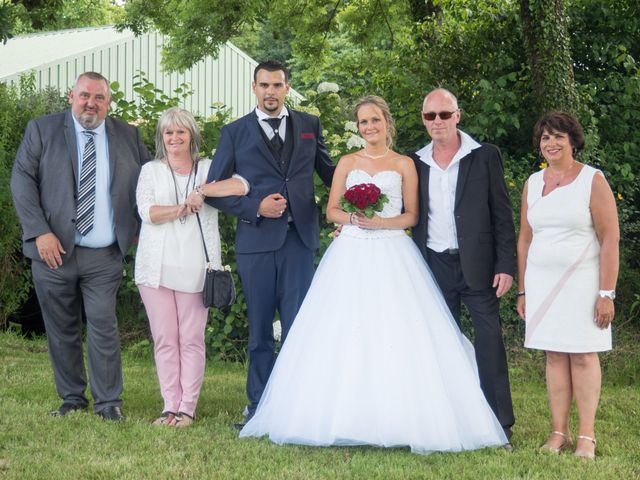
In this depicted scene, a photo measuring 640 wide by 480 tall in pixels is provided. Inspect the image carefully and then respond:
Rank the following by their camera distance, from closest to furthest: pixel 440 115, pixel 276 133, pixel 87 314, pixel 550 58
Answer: pixel 440 115 → pixel 276 133 → pixel 87 314 → pixel 550 58

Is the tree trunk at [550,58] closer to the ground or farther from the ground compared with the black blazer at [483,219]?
farther from the ground

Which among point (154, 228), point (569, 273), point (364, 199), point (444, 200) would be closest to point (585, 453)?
point (569, 273)

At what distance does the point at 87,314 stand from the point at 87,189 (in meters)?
0.82

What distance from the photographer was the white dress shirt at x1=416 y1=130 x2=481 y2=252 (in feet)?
19.0

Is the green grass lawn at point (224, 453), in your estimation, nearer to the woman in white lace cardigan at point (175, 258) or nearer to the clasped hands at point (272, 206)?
the woman in white lace cardigan at point (175, 258)

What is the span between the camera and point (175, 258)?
615 centimetres

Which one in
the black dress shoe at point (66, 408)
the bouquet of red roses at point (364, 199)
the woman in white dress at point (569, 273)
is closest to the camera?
the woman in white dress at point (569, 273)

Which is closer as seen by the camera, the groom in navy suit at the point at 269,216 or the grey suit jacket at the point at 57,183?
the groom in navy suit at the point at 269,216

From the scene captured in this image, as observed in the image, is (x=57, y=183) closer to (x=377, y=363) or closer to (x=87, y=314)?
(x=87, y=314)

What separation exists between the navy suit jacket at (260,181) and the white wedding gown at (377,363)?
14.4 inches

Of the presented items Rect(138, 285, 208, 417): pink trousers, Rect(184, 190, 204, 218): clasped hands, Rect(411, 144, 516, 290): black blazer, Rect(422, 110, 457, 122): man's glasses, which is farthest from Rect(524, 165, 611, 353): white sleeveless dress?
Rect(138, 285, 208, 417): pink trousers

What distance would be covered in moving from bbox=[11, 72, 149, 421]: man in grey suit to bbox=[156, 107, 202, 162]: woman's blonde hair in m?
0.28

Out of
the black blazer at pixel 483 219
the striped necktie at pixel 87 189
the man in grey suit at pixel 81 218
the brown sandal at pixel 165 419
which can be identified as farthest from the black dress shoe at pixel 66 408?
the black blazer at pixel 483 219

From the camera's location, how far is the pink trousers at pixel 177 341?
20.3 feet
